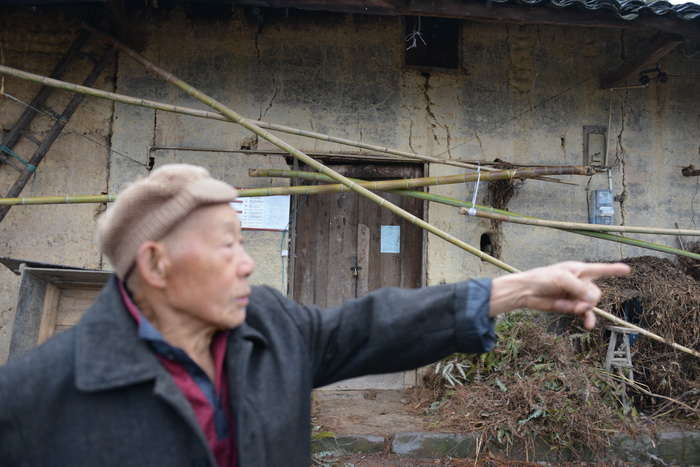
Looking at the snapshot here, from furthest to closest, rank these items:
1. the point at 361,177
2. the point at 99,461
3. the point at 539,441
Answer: the point at 361,177
the point at 539,441
the point at 99,461

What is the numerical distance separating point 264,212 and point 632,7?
349 centimetres

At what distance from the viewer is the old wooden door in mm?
5598

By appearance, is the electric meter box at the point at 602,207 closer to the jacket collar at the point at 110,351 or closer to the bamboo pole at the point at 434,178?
the bamboo pole at the point at 434,178

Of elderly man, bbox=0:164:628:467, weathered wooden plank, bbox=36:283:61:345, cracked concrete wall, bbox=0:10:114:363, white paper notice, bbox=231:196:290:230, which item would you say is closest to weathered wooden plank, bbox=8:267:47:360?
weathered wooden plank, bbox=36:283:61:345

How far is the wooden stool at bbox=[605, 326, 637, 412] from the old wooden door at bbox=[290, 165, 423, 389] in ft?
5.74

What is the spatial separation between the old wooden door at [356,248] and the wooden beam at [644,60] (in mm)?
2083

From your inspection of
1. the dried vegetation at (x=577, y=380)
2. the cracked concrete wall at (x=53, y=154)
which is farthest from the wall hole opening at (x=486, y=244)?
the cracked concrete wall at (x=53, y=154)

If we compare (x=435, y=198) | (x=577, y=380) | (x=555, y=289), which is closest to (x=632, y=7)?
(x=435, y=198)

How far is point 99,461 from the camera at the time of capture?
1.20 m

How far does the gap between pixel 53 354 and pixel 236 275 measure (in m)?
0.42

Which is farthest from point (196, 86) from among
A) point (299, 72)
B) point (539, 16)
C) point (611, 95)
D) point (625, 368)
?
point (625, 368)

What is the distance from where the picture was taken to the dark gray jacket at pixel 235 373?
1.20m

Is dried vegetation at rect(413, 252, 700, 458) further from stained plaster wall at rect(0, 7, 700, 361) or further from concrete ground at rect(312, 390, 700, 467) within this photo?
stained plaster wall at rect(0, 7, 700, 361)

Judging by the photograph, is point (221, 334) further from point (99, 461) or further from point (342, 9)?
point (342, 9)
